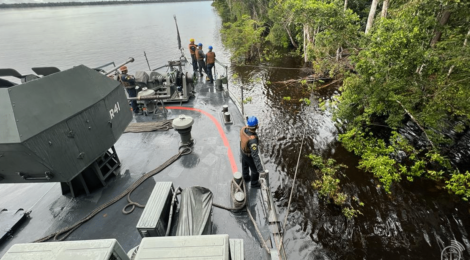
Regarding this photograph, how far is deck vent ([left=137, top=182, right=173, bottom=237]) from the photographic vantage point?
10.9 ft

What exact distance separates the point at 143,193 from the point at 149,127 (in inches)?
121

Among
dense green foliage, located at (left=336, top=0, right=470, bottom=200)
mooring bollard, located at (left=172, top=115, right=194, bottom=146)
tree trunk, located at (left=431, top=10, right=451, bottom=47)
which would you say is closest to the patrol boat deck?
mooring bollard, located at (left=172, top=115, right=194, bottom=146)

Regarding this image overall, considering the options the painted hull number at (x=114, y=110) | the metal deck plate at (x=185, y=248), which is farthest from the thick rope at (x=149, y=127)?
the metal deck plate at (x=185, y=248)

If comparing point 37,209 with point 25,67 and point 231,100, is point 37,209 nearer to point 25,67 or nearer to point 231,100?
point 231,100

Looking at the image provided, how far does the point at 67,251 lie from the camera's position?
2.19 m

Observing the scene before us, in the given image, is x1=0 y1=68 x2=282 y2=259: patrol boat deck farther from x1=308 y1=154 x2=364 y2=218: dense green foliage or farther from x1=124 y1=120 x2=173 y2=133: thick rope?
x1=308 y1=154 x2=364 y2=218: dense green foliage

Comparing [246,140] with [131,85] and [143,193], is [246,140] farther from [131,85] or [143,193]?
[131,85]

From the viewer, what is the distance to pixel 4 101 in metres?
3.11

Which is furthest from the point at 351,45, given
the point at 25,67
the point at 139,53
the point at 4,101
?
the point at 25,67

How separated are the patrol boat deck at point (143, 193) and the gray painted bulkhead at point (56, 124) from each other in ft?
3.71

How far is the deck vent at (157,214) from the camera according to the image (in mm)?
3334

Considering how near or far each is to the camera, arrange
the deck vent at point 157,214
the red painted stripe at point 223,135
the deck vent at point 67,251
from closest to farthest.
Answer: the deck vent at point 67,251 < the deck vent at point 157,214 < the red painted stripe at point 223,135

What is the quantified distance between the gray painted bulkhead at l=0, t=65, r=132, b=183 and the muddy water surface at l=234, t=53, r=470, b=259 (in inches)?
229

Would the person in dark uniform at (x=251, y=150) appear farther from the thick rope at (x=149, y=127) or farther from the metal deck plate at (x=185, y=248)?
Answer: the thick rope at (x=149, y=127)
